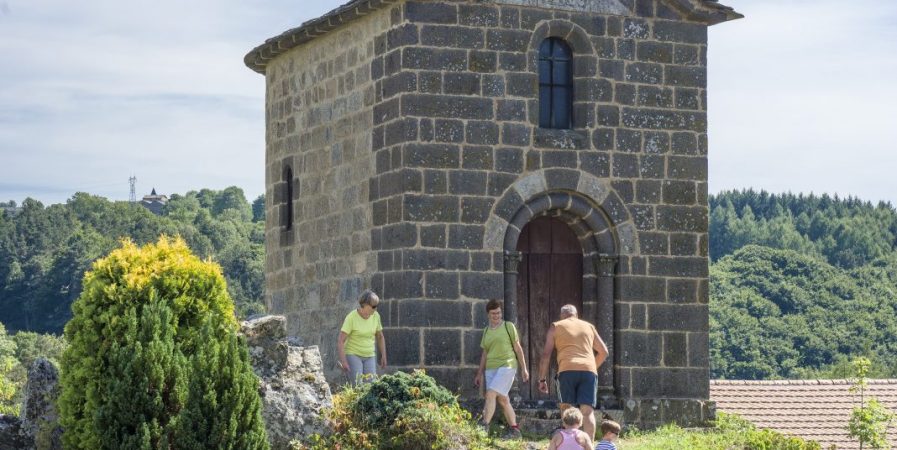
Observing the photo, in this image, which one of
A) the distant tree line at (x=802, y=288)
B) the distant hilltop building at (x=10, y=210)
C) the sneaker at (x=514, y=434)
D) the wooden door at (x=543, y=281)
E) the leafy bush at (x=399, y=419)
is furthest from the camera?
the distant hilltop building at (x=10, y=210)

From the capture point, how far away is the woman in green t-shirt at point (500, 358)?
24.0m

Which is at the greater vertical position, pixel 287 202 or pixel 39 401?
pixel 287 202

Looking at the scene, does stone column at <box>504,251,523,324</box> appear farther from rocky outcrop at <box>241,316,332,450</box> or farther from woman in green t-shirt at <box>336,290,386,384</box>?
rocky outcrop at <box>241,316,332,450</box>

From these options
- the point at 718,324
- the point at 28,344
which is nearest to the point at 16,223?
the point at 28,344

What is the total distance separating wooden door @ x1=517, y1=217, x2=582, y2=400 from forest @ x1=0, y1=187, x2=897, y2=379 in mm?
28429

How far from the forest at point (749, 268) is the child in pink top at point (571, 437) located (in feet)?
113

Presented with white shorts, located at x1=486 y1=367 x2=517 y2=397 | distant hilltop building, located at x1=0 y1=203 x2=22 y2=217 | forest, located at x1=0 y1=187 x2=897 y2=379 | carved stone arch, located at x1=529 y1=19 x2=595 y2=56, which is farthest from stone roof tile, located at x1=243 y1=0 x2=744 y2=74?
distant hilltop building, located at x1=0 y1=203 x2=22 y2=217

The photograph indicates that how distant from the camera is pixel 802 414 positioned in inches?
1211

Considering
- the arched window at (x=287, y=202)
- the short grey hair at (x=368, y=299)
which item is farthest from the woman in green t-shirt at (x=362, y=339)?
the arched window at (x=287, y=202)

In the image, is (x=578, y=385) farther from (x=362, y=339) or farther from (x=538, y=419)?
(x=362, y=339)

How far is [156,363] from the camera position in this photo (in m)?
21.1

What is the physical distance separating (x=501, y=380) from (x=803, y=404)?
882cm

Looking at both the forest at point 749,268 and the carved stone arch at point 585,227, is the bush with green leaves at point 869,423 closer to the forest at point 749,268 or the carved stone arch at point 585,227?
the carved stone arch at point 585,227

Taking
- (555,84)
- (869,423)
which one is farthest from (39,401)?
(869,423)
